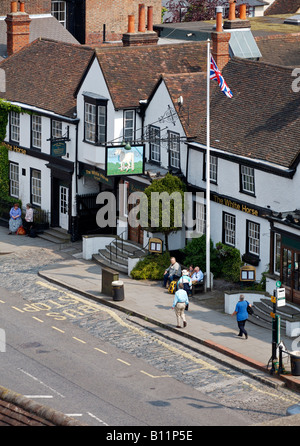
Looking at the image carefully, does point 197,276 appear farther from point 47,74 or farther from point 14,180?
point 47,74

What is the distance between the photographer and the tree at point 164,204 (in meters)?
43.8

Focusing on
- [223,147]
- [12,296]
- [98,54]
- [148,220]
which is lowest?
[12,296]

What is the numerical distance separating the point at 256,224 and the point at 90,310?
23.9 feet

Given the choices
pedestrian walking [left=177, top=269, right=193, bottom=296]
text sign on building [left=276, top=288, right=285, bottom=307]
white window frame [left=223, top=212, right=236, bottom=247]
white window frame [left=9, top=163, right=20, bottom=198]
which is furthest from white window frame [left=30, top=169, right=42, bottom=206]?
text sign on building [left=276, top=288, right=285, bottom=307]

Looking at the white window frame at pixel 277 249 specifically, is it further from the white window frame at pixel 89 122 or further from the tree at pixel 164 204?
the white window frame at pixel 89 122

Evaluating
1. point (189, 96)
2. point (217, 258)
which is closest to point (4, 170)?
point (189, 96)

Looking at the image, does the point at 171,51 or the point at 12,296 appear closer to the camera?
the point at 12,296

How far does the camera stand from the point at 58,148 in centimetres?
4959

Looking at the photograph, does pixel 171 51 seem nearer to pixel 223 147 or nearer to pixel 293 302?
pixel 223 147

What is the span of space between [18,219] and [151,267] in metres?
10.3

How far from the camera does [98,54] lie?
155ft

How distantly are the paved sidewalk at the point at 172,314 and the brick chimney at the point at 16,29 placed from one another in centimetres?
1490
